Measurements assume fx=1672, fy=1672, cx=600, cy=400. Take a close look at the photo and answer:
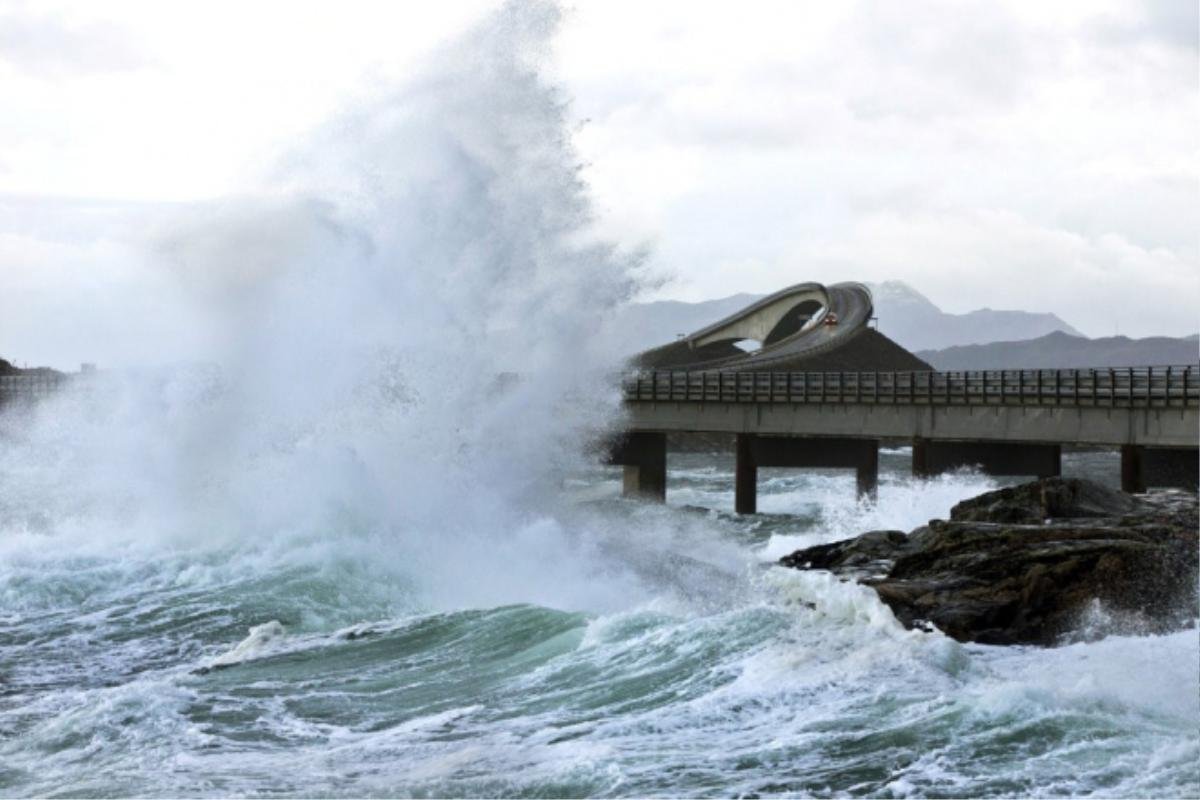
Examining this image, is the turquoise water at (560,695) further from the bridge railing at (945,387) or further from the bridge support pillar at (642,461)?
the bridge support pillar at (642,461)

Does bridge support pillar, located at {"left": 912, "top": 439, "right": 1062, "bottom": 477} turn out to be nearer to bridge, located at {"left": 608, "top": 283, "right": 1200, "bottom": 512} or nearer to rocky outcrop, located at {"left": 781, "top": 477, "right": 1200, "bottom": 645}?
bridge, located at {"left": 608, "top": 283, "right": 1200, "bottom": 512}

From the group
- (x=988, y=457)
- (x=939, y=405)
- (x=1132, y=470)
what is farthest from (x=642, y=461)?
(x=1132, y=470)

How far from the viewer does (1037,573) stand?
1989cm

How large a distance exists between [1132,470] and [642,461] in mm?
17615

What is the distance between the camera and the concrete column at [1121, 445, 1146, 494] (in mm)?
37844

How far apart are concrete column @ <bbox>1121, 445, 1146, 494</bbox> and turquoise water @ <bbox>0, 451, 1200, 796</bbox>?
1523 cm

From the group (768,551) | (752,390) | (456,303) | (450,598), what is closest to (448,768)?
(450,598)

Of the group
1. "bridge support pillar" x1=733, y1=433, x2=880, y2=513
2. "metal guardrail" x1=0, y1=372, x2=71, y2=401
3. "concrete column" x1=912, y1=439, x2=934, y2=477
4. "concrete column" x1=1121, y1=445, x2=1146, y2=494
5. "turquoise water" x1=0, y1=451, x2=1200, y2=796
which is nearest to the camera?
"turquoise water" x1=0, y1=451, x2=1200, y2=796

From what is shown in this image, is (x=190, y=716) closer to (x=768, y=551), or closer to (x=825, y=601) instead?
(x=825, y=601)

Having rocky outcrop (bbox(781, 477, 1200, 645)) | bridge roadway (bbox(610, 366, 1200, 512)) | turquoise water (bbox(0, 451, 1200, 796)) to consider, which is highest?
bridge roadway (bbox(610, 366, 1200, 512))

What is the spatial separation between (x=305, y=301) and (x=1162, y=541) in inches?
736

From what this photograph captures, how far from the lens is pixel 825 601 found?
20562 millimetres

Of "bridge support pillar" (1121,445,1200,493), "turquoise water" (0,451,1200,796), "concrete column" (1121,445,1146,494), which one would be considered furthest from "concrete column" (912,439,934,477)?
"turquoise water" (0,451,1200,796)

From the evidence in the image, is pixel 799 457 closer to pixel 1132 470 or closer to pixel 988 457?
pixel 988 457
